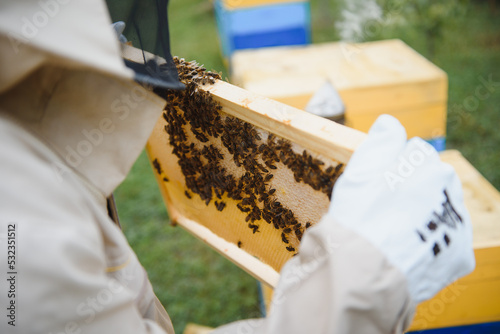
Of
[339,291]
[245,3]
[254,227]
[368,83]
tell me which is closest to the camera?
[339,291]

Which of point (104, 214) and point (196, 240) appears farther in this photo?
point (196, 240)

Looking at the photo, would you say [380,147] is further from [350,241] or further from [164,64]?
[164,64]

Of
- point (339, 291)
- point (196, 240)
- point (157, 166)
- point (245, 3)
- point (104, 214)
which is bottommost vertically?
point (196, 240)

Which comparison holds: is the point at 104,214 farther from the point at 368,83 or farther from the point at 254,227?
the point at 368,83

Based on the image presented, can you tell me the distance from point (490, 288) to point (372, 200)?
162 cm

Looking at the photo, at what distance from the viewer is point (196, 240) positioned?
3699 mm

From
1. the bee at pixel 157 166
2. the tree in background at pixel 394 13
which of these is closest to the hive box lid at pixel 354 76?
the tree in background at pixel 394 13

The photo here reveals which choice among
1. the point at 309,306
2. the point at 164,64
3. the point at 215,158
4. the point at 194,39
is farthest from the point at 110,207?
the point at 194,39

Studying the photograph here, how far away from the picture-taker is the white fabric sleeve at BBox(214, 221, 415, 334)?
93 centimetres

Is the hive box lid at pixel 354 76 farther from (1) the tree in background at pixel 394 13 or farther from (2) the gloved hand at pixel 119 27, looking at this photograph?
(2) the gloved hand at pixel 119 27

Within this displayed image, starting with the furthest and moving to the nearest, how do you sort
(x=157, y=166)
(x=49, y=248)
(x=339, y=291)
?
(x=157, y=166) < (x=339, y=291) < (x=49, y=248)

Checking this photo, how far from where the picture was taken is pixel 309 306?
1.01 m

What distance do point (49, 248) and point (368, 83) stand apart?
104 inches

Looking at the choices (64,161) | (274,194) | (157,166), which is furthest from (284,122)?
(157,166)
